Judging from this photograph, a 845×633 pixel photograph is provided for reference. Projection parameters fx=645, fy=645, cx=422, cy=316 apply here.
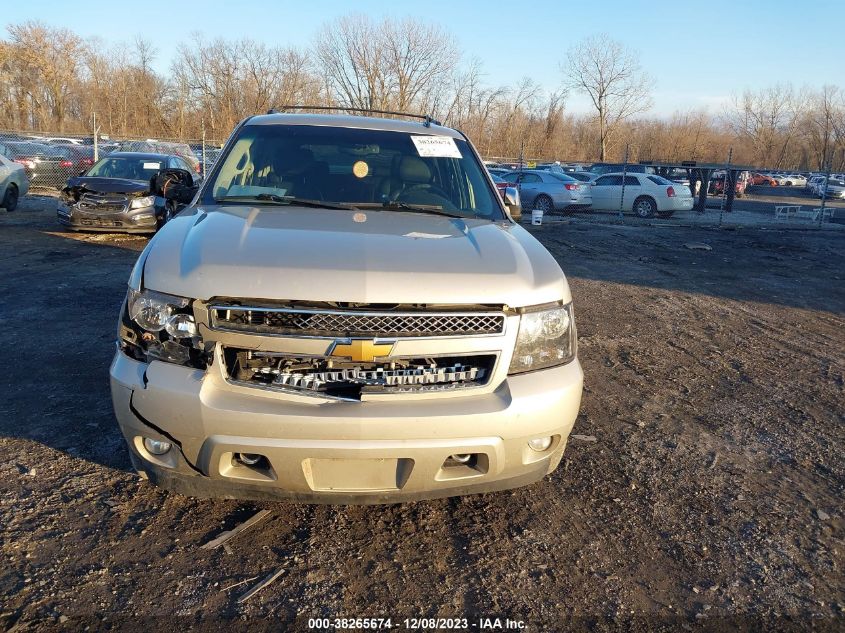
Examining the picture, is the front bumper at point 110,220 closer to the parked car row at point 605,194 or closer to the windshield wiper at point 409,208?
the windshield wiper at point 409,208

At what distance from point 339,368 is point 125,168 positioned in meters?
11.7

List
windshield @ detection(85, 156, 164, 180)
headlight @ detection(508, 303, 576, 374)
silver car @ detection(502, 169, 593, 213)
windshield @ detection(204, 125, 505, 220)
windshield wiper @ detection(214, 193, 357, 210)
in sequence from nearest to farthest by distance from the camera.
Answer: headlight @ detection(508, 303, 576, 374)
windshield wiper @ detection(214, 193, 357, 210)
windshield @ detection(204, 125, 505, 220)
windshield @ detection(85, 156, 164, 180)
silver car @ detection(502, 169, 593, 213)

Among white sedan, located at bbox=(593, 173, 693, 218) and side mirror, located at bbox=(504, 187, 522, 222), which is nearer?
side mirror, located at bbox=(504, 187, 522, 222)

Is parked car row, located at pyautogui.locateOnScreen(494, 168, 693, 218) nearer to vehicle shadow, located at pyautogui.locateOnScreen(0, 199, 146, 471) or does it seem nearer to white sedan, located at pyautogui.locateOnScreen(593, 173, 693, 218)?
white sedan, located at pyautogui.locateOnScreen(593, 173, 693, 218)

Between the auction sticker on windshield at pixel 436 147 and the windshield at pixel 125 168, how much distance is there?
9.51 metres

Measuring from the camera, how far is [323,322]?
2.46 metres

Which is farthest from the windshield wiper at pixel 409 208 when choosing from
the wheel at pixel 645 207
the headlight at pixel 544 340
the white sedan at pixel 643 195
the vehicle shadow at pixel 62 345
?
the wheel at pixel 645 207

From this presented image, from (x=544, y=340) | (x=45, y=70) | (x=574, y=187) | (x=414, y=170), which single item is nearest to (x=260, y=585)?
(x=544, y=340)

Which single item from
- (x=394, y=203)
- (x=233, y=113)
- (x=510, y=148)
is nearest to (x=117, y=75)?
(x=233, y=113)

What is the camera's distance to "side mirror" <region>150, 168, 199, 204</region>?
4234mm

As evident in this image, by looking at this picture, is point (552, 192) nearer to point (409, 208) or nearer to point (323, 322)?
point (409, 208)

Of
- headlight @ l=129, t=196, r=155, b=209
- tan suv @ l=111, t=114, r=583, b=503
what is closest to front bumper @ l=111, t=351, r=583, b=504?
tan suv @ l=111, t=114, r=583, b=503

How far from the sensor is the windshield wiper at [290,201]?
3.60 metres

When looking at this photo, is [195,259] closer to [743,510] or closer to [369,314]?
[369,314]
